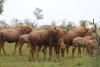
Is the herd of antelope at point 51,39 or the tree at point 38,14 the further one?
the tree at point 38,14

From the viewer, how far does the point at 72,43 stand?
72.1 feet

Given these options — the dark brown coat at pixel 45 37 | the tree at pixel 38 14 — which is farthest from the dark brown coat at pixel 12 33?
the tree at pixel 38 14

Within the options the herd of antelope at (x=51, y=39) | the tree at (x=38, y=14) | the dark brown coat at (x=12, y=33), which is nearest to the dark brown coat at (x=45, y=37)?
the herd of antelope at (x=51, y=39)

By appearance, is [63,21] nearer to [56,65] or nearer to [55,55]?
[55,55]

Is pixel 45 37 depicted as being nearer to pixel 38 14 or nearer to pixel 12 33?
pixel 12 33

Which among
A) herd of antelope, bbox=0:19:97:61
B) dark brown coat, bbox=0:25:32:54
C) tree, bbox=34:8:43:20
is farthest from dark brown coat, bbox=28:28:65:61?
tree, bbox=34:8:43:20

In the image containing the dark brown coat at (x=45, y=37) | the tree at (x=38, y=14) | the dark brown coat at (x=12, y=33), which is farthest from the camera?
the tree at (x=38, y=14)

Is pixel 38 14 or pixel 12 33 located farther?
pixel 38 14

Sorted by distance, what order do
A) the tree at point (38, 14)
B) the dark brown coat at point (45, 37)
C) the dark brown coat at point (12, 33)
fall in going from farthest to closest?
the tree at point (38, 14)
the dark brown coat at point (12, 33)
the dark brown coat at point (45, 37)

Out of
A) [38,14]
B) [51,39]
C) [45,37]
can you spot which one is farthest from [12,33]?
[38,14]

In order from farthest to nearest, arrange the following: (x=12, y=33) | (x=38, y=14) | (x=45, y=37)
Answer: (x=38, y=14), (x=12, y=33), (x=45, y=37)

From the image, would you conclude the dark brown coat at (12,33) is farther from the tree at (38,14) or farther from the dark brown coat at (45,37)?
the tree at (38,14)

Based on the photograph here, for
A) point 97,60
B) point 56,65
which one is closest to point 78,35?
point 56,65

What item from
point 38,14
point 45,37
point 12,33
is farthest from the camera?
point 38,14
